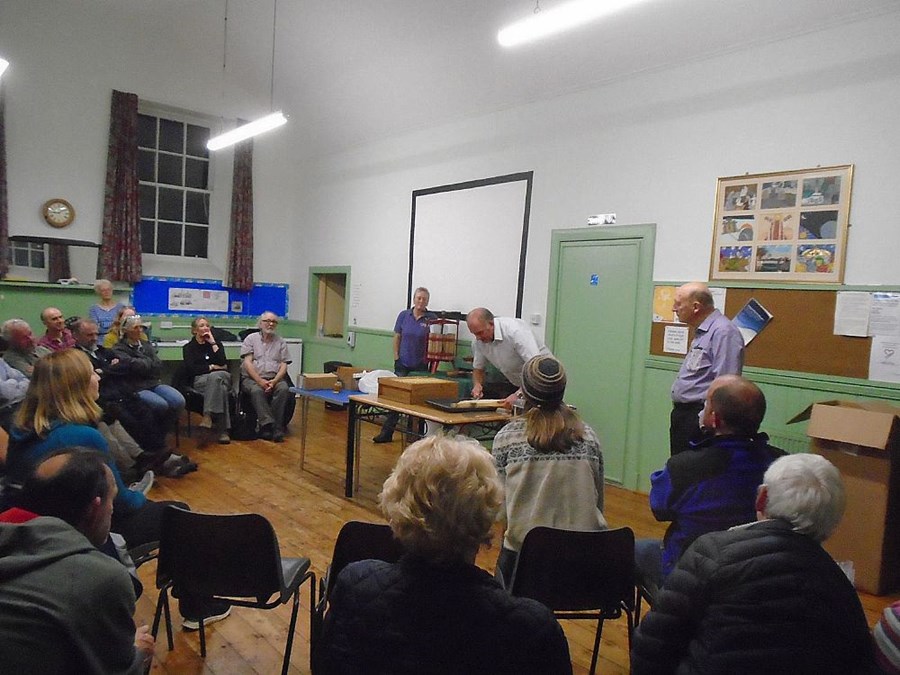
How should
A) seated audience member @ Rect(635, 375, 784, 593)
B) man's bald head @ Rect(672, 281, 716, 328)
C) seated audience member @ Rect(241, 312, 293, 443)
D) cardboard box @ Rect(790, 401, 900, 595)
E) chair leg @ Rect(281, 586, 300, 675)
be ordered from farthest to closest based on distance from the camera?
seated audience member @ Rect(241, 312, 293, 443) < man's bald head @ Rect(672, 281, 716, 328) < cardboard box @ Rect(790, 401, 900, 595) < chair leg @ Rect(281, 586, 300, 675) < seated audience member @ Rect(635, 375, 784, 593)

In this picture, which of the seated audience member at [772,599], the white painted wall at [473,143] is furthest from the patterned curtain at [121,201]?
the seated audience member at [772,599]

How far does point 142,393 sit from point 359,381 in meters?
1.64

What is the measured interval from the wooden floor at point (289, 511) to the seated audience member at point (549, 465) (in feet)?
2.46

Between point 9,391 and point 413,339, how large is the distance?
3.62 meters

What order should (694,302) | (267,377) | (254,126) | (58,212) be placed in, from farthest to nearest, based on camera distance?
(58,212), (267,377), (254,126), (694,302)

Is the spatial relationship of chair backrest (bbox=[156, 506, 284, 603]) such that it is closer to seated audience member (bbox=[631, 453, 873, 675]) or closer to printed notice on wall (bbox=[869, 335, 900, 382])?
seated audience member (bbox=[631, 453, 873, 675])

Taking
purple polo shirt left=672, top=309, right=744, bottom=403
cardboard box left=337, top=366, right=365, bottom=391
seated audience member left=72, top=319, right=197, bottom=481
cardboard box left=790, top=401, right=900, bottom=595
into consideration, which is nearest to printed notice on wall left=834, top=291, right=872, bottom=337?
cardboard box left=790, top=401, right=900, bottom=595

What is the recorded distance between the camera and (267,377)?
634 centimetres

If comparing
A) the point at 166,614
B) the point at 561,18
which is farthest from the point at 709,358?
the point at 166,614

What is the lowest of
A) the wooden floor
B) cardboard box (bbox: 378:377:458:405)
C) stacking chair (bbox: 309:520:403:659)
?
the wooden floor

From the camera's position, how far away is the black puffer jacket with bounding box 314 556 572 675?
1.11 metres

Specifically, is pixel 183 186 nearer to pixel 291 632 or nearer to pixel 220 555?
pixel 220 555

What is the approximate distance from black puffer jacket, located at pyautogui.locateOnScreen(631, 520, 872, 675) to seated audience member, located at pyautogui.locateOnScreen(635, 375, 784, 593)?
57 centimetres

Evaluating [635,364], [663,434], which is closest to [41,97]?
[635,364]
